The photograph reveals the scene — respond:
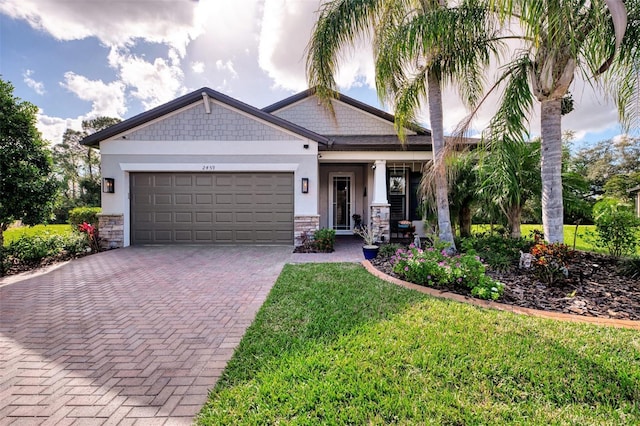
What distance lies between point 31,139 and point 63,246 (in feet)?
9.54

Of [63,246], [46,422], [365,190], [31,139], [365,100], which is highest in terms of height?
[365,100]

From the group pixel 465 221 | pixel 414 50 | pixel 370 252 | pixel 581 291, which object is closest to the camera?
pixel 581 291

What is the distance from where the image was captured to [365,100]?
12.0m

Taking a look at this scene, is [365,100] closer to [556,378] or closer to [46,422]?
[556,378]

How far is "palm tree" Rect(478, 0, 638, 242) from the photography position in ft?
14.5

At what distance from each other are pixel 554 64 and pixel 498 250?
3.98 m

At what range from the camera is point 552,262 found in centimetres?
488

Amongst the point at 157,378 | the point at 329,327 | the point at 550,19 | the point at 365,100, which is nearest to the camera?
the point at 157,378

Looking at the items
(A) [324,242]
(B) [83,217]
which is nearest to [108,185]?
(B) [83,217]

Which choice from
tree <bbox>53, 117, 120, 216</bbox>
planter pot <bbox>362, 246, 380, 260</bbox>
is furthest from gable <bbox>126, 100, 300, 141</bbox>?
tree <bbox>53, 117, 120, 216</bbox>

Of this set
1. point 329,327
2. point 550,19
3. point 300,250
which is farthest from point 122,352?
point 550,19

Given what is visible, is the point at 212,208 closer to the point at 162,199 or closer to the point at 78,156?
the point at 162,199

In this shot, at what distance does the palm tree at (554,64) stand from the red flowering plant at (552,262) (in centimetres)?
53

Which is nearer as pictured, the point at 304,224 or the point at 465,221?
the point at 304,224
